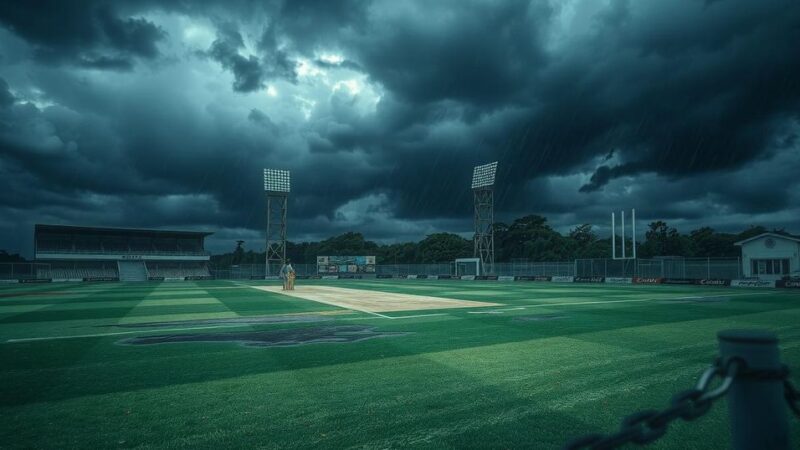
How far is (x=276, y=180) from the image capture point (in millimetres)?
70000

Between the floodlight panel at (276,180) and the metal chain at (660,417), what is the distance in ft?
231

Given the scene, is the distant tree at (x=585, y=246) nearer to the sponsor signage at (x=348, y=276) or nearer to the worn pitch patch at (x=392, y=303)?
the sponsor signage at (x=348, y=276)

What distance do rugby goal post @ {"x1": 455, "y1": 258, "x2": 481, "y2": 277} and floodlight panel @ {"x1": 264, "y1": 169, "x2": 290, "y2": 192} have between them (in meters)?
28.5

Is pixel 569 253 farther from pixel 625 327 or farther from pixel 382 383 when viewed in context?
pixel 382 383

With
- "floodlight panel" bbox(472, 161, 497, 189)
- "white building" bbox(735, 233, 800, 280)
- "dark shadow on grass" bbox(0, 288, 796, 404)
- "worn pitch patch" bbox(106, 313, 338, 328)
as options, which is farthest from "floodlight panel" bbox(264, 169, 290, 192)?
"dark shadow on grass" bbox(0, 288, 796, 404)

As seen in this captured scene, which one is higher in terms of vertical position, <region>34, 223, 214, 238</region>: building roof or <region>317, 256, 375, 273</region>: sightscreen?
<region>34, 223, 214, 238</region>: building roof

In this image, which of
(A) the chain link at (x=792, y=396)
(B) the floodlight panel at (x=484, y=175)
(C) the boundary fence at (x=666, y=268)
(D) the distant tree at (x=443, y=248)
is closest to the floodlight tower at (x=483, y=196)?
(B) the floodlight panel at (x=484, y=175)

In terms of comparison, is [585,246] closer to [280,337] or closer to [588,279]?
[588,279]

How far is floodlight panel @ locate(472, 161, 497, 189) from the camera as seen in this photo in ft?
199

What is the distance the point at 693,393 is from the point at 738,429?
0.31 meters

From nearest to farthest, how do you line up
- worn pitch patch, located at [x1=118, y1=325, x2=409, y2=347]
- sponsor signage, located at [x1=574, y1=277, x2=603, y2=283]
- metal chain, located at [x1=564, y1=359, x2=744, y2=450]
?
metal chain, located at [x1=564, y1=359, x2=744, y2=450] → worn pitch patch, located at [x1=118, y1=325, x2=409, y2=347] → sponsor signage, located at [x1=574, y1=277, x2=603, y2=283]

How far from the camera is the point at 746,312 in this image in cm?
1381

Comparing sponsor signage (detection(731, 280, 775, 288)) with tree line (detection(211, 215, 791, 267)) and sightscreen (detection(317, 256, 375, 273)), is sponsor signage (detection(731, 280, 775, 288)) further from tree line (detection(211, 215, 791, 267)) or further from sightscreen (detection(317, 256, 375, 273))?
sightscreen (detection(317, 256, 375, 273))

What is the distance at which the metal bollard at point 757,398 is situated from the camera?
1.68 m
